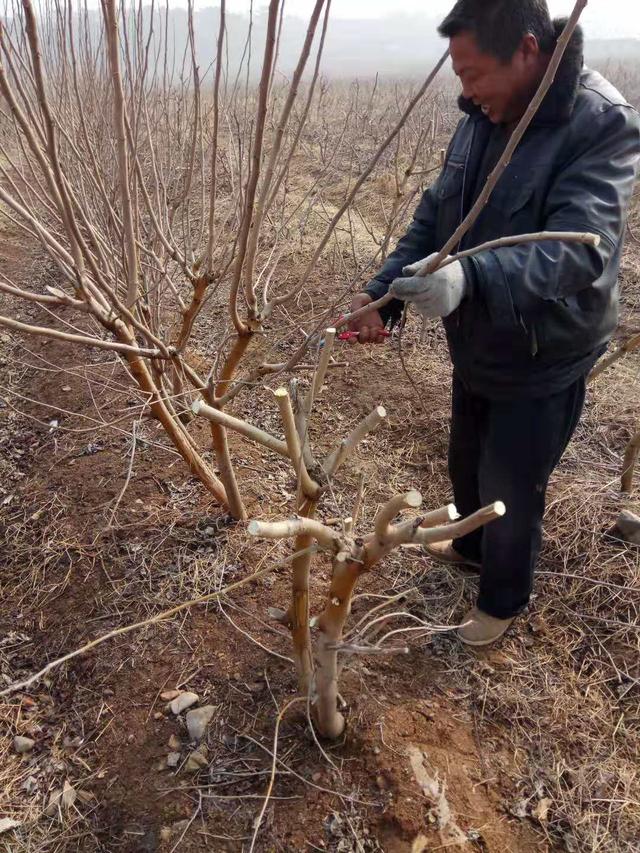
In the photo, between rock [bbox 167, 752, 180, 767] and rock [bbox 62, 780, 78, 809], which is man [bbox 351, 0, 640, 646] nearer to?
rock [bbox 167, 752, 180, 767]

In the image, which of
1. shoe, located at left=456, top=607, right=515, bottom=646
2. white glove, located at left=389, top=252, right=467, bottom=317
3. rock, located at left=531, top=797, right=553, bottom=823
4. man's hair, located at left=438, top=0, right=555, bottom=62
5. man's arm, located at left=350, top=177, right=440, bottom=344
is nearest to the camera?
white glove, located at left=389, top=252, right=467, bottom=317

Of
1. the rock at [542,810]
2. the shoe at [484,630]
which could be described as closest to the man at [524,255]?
the shoe at [484,630]

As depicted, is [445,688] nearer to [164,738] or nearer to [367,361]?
[164,738]

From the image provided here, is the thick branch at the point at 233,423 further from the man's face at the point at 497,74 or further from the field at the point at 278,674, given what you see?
the man's face at the point at 497,74

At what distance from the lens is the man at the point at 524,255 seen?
123 centimetres

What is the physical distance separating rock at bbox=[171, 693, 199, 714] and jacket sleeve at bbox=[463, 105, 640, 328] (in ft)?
4.83

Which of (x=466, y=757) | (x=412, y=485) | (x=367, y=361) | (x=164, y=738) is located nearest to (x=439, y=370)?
Result: (x=367, y=361)

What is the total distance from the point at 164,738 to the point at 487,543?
1.19 m

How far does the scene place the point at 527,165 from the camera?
1.36 m

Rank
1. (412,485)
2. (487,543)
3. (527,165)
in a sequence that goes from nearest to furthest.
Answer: (527,165), (487,543), (412,485)

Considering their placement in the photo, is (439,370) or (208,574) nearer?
(208,574)

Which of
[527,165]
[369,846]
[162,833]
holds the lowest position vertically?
[162,833]

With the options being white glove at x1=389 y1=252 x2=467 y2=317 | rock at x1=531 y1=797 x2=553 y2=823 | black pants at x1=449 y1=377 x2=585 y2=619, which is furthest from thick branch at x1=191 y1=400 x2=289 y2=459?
rock at x1=531 y1=797 x2=553 y2=823

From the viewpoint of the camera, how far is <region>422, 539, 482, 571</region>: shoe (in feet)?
7.32
